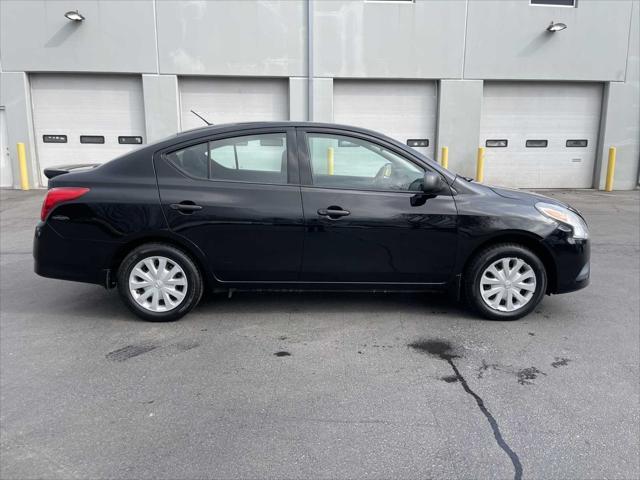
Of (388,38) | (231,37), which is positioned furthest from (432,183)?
(231,37)

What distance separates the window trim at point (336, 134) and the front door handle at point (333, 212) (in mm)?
179

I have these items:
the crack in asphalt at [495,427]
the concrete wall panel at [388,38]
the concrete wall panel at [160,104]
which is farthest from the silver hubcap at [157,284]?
the concrete wall panel at [388,38]

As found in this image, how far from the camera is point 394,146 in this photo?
4.55 m

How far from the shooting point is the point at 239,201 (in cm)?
442

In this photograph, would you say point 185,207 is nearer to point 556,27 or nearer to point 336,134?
point 336,134

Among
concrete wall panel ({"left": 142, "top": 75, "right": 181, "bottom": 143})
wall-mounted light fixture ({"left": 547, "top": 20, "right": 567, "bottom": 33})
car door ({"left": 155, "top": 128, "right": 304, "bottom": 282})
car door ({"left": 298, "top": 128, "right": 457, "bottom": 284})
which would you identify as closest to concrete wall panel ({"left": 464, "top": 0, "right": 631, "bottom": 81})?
wall-mounted light fixture ({"left": 547, "top": 20, "right": 567, "bottom": 33})

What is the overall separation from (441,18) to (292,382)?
12034mm

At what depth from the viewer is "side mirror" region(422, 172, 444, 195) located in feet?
14.1

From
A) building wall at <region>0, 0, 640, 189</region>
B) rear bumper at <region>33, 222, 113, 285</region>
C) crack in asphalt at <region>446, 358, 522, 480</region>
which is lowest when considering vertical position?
crack in asphalt at <region>446, 358, 522, 480</region>

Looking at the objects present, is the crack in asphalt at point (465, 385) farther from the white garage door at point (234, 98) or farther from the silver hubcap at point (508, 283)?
the white garage door at point (234, 98)

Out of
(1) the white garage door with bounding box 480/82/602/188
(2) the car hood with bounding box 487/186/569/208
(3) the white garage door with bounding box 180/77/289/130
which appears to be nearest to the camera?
(2) the car hood with bounding box 487/186/569/208

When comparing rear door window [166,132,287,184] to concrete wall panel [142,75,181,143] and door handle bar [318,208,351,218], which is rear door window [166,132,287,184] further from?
concrete wall panel [142,75,181,143]

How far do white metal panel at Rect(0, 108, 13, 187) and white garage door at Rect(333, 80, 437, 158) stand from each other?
836 cm

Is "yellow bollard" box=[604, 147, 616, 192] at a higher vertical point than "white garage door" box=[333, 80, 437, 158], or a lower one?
lower
